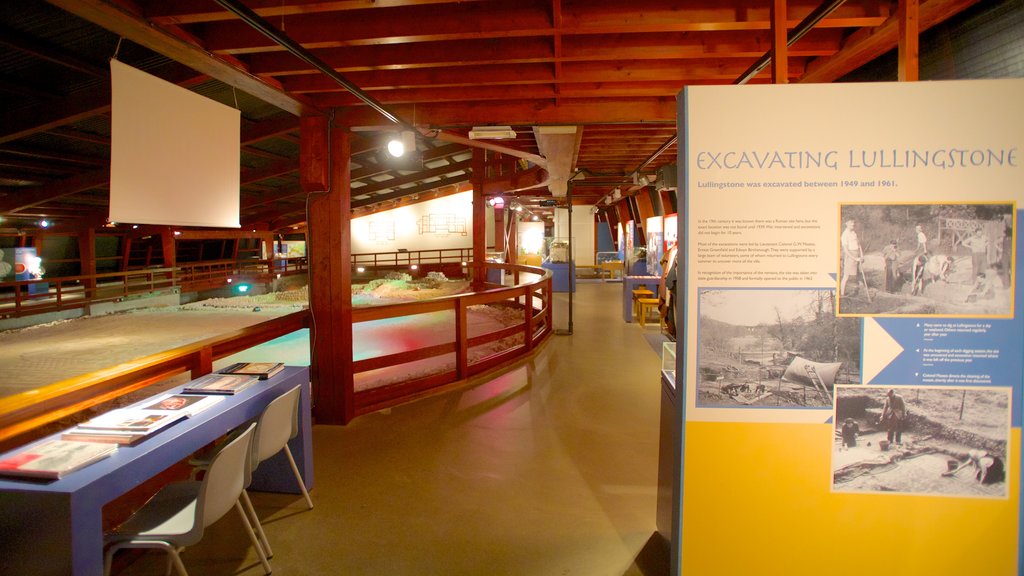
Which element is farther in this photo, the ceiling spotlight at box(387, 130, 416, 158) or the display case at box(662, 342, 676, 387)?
the ceiling spotlight at box(387, 130, 416, 158)

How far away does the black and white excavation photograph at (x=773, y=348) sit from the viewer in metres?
1.86

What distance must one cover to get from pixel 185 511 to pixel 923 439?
2961 millimetres

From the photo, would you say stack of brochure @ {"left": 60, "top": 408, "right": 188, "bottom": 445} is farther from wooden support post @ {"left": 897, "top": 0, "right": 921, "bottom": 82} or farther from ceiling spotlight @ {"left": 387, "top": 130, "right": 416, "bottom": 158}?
wooden support post @ {"left": 897, "top": 0, "right": 921, "bottom": 82}

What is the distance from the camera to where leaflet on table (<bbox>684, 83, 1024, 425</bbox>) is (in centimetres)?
181

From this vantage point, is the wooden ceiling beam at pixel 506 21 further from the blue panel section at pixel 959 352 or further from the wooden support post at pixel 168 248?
the wooden support post at pixel 168 248

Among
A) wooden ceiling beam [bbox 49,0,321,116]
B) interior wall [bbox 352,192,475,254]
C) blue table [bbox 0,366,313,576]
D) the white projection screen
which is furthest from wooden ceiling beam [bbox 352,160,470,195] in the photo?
blue table [bbox 0,366,313,576]

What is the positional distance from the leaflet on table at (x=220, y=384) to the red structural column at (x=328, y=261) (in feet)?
4.71

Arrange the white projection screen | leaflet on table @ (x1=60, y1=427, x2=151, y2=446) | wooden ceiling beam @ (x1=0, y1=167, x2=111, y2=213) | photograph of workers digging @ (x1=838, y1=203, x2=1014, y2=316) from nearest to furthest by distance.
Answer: photograph of workers digging @ (x1=838, y1=203, x2=1014, y2=316) < leaflet on table @ (x1=60, y1=427, x2=151, y2=446) < the white projection screen < wooden ceiling beam @ (x1=0, y1=167, x2=111, y2=213)

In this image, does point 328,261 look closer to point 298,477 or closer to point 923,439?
point 298,477

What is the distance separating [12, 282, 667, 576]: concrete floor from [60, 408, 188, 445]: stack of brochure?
2.69 feet

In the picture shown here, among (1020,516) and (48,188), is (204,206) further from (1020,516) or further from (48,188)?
(48,188)

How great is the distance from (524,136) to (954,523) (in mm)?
6110

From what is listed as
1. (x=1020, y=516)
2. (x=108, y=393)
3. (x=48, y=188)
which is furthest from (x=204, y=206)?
(x=48, y=188)

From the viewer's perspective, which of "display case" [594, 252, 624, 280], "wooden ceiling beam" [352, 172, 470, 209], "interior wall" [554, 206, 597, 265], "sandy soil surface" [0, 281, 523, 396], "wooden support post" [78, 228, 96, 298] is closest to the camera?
"sandy soil surface" [0, 281, 523, 396]
